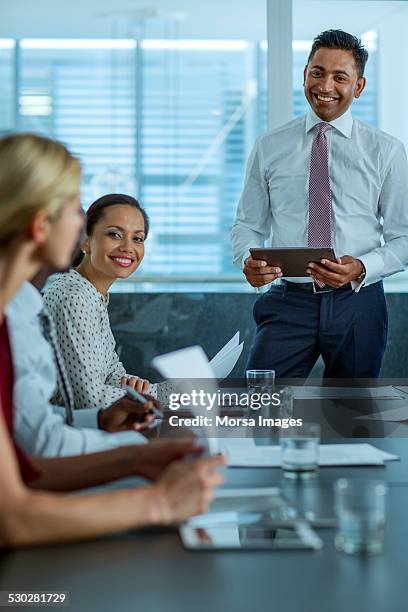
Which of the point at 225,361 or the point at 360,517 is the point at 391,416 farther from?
the point at 360,517

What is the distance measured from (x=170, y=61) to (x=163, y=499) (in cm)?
355

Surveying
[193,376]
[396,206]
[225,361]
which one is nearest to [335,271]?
[396,206]

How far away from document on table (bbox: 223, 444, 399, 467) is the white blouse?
2.12 ft

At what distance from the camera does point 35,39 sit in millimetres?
4473

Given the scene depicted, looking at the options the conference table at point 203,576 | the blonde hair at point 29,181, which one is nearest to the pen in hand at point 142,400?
the conference table at point 203,576

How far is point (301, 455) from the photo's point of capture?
1686mm

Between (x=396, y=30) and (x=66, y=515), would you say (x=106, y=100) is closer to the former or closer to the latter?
(x=396, y=30)

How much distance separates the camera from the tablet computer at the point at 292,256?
293 centimetres

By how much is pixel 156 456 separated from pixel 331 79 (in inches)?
87.5

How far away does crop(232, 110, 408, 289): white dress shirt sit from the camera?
3420 millimetres

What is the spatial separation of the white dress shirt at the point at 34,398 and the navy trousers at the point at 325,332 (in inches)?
68.7

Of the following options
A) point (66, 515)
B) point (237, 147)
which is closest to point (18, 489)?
point (66, 515)

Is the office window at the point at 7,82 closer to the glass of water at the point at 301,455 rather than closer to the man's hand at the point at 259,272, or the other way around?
the man's hand at the point at 259,272

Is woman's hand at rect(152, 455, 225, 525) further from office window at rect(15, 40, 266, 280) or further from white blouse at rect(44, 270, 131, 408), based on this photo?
office window at rect(15, 40, 266, 280)
